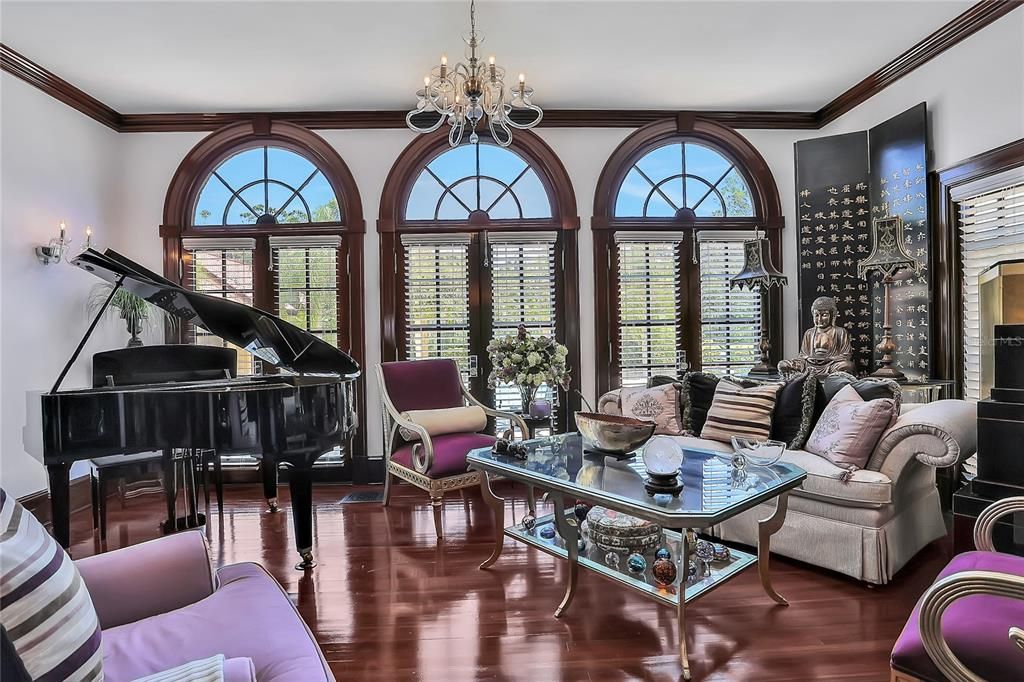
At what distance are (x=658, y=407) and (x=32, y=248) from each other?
4.53 m

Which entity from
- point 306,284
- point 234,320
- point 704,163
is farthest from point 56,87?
point 704,163

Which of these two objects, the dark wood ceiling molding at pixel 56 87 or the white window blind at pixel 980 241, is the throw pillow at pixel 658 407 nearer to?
the white window blind at pixel 980 241

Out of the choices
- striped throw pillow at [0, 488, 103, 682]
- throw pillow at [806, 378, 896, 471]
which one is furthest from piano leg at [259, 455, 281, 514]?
throw pillow at [806, 378, 896, 471]

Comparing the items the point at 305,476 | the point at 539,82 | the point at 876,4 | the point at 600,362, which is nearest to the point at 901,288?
the point at 876,4

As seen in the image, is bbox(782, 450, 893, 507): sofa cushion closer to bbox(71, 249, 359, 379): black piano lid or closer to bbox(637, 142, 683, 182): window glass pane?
bbox(71, 249, 359, 379): black piano lid

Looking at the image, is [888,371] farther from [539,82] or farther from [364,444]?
[364,444]

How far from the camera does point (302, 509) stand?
2883 millimetres

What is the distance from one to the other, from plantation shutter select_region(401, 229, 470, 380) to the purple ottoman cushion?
11.8 feet

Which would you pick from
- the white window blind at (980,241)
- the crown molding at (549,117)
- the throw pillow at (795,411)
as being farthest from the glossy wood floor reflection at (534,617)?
the crown molding at (549,117)

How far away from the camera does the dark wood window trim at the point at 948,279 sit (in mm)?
3447

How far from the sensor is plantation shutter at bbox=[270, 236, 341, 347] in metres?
4.57

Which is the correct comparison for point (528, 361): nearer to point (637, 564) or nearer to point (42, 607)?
point (637, 564)

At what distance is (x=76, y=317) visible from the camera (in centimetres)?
400

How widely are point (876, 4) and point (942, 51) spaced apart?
32.3 inches
